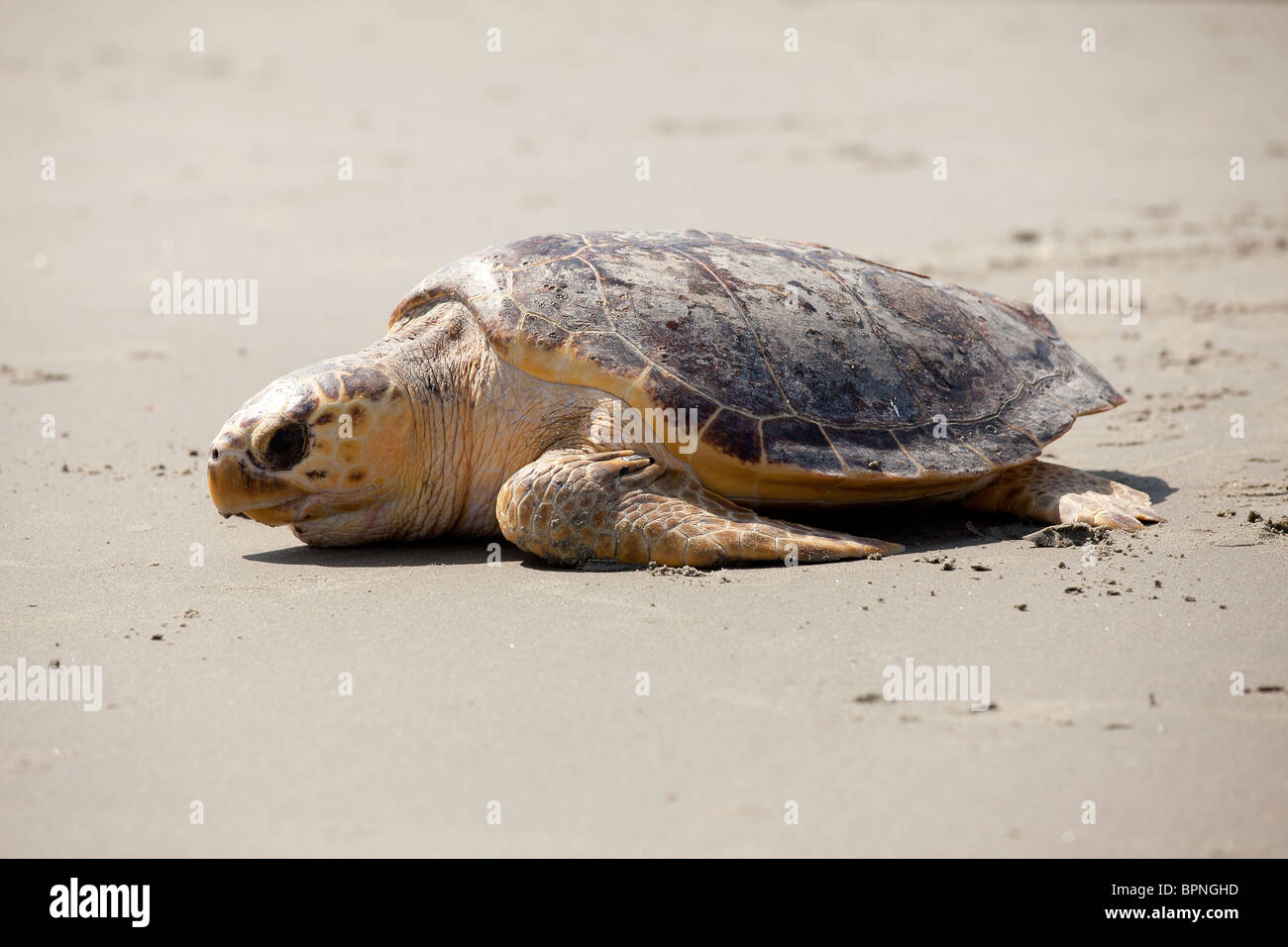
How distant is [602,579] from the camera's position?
3.65 meters

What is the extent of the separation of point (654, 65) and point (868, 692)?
41.8 feet

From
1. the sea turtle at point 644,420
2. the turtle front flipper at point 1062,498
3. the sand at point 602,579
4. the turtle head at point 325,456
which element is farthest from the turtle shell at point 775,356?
the turtle head at point 325,456

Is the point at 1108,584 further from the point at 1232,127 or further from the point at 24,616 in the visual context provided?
the point at 1232,127

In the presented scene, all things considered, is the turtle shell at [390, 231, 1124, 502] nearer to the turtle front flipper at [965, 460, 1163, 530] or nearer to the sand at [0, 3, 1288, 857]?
the turtle front flipper at [965, 460, 1163, 530]

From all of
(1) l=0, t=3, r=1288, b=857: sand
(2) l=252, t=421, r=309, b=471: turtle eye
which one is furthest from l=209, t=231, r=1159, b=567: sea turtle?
(1) l=0, t=3, r=1288, b=857: sand

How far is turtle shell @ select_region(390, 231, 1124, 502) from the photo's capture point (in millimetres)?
3844

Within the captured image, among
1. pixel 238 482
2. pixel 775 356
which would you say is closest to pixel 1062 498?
pixel 775 356

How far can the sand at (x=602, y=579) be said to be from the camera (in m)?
2.39

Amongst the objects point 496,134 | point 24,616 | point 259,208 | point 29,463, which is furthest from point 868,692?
point 496,134

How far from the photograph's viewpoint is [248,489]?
12.7ft

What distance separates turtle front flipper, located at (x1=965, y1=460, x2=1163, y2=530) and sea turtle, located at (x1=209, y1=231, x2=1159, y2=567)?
0.4 inches

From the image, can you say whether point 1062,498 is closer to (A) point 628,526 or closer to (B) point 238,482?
(A) point 628,526

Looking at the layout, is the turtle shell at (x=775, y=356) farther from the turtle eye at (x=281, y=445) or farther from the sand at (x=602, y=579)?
the turtle eye at (x=281, y=445)

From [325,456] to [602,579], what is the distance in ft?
3.37
